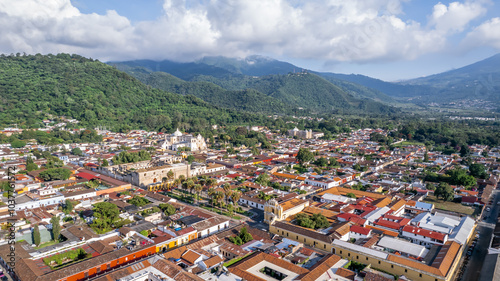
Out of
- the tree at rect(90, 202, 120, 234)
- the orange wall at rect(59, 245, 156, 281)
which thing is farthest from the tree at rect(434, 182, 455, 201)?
the tree at rect(90, 202, 120, 234)

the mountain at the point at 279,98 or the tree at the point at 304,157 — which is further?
the mountain at the point at 279,98

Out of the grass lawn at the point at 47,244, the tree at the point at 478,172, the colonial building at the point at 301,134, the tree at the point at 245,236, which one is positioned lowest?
the grass lawn at the point at 47,244

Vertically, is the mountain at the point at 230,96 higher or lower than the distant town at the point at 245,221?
higher

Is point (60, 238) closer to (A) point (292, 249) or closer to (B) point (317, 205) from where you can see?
(A) point (292, 249)

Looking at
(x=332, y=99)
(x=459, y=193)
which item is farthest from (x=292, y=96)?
(x=459, y=193)

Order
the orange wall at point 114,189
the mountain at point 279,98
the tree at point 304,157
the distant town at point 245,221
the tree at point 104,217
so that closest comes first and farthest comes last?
1. the distant town at point 245,221
2. the tree at point 104,217
3. the orange wall at point 114,189
4. the tree at point 304,157
5. the mountain at point 279,98

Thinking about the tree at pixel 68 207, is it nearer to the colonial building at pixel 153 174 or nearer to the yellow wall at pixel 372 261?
the colonial building at pixel 153 174

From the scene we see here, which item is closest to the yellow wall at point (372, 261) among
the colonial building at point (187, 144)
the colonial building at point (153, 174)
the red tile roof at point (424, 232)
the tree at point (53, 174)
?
the red tile roof at point (424, 232)

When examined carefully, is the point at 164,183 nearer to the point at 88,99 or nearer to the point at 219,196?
the point at 219,196

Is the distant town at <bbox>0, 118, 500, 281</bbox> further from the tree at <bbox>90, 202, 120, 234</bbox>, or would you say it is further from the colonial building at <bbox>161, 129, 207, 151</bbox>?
the colonial building at <bbox>161, 129, 207, 151</bbox>
